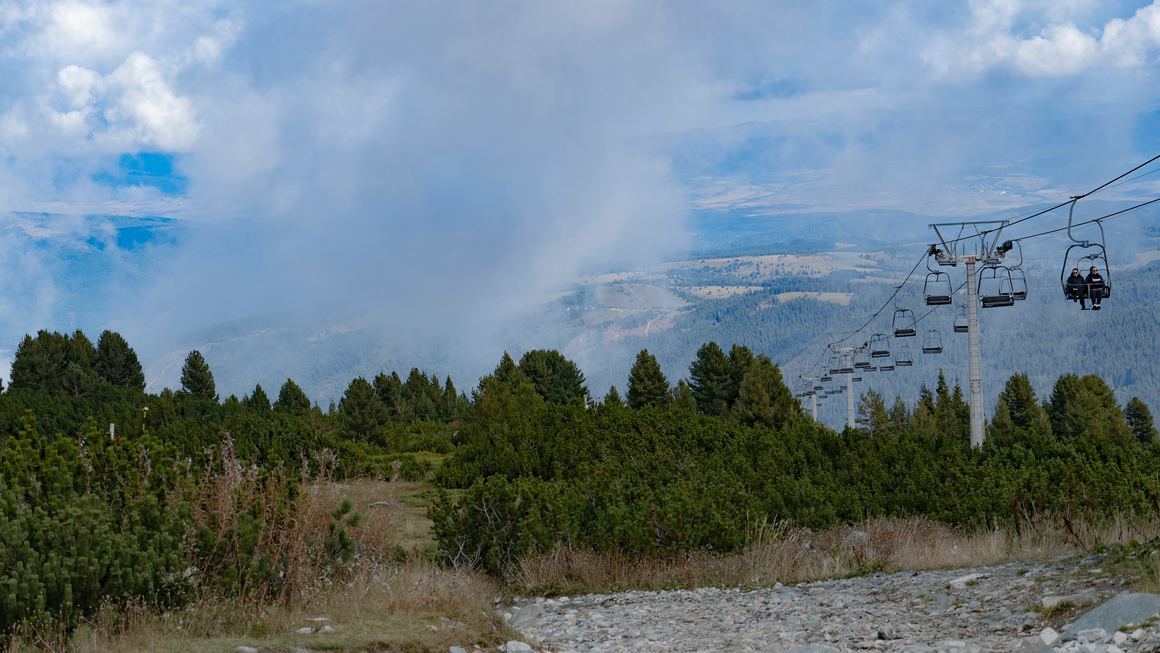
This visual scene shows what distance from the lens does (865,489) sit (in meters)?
16.3

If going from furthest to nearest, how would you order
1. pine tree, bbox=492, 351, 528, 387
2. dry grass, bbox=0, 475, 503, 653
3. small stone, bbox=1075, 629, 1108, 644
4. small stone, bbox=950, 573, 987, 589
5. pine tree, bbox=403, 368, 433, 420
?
pine tree, bbox=403, 368, 433, 420 < pine tree, bbox=492, 351, 528, 387 < small stone, bbox=950, 573, 987, 589 < dry grass, bbox=0, 475, 503, 653 < small stone, bbox=1075, 629, 1108, 644

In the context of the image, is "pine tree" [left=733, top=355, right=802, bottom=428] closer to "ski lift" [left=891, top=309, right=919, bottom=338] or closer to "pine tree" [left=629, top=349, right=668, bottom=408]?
"pine tree" [left=629, top=349, right=668, bottom=408]

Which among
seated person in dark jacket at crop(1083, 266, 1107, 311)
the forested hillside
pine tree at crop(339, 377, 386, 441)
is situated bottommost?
the forested hillside

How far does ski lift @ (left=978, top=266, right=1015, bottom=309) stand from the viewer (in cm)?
2578

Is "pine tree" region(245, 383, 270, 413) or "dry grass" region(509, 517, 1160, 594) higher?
"pine tree" region(245, 383, 270, 413)

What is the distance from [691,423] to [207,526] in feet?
52.4

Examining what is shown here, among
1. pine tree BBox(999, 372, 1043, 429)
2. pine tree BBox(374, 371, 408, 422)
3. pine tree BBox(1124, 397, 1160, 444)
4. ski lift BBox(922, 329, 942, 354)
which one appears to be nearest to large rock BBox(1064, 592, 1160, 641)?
ski lift BBox(922, 329, 942, 354)

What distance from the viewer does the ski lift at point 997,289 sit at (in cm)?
2578

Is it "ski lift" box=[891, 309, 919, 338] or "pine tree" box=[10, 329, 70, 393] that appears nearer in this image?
"ski lift" box=[891, 309, 919, 338]

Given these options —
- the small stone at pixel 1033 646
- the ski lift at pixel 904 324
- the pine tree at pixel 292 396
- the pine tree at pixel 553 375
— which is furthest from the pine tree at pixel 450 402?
the small stone at pixel 1033 646

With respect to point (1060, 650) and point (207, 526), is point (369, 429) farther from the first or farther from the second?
point (1060, 650)

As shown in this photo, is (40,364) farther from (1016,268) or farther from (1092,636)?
(1092,636)

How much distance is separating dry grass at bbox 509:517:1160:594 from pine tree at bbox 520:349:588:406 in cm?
4810

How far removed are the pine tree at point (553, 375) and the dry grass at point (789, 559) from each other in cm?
4810
